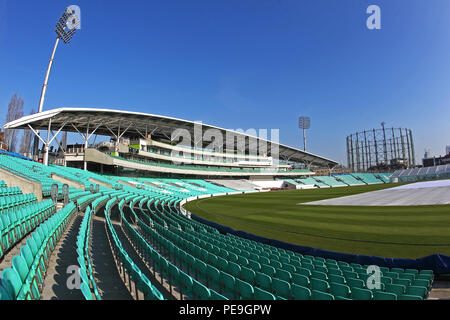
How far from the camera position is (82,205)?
1258cm

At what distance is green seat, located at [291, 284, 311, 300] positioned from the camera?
395 centimetres

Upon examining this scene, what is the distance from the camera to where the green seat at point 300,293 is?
395 centimetres

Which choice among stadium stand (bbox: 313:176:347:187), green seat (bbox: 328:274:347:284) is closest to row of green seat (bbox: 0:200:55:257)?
green seat (bbox: 328:274:347:284)

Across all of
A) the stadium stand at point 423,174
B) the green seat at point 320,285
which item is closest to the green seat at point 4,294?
the green seat at point 320,285

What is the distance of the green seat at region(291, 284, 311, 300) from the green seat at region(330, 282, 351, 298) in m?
0.74

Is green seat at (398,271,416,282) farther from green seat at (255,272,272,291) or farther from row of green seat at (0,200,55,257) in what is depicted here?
row of green seat at (0,200,55,257)

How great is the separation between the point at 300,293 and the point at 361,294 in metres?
1.09

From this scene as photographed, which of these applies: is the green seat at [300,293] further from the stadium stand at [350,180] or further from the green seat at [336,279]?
the stadium stand at [350,180]

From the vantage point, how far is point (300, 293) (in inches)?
160
